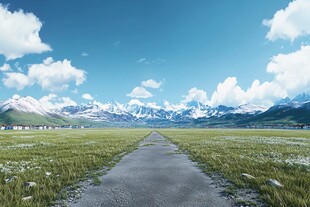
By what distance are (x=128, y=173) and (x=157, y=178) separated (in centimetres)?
248

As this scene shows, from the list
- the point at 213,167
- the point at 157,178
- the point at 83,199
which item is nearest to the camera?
the point at 83,199

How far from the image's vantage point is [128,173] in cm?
1493

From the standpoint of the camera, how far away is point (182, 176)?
45.6ft

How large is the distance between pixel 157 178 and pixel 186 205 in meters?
4.87

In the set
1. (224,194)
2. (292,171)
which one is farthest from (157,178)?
(292,171)

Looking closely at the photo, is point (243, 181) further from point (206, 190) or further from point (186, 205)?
point (186, 205)

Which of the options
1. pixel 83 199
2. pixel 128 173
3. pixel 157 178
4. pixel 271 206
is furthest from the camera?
pixel 128 173

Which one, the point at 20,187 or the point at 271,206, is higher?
the point at 20,187

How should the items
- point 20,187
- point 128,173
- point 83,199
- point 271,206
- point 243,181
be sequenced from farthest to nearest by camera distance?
point 128,173 → point 243,181 → point 20,187 → point 83,199 → point 271,206

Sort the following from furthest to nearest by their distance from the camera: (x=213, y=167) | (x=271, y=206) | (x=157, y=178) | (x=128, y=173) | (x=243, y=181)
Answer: (x=213, y=167) < (x=128, y=173) < (x=157, y=178) < (x=243, y=181) < (x=271, y=206)

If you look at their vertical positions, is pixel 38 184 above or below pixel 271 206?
Result: above

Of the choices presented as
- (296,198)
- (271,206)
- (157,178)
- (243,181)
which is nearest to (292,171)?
(243,181)

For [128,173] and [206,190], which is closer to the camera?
[206,190]

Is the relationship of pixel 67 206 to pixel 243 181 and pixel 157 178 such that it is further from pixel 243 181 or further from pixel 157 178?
pixel 243 181
